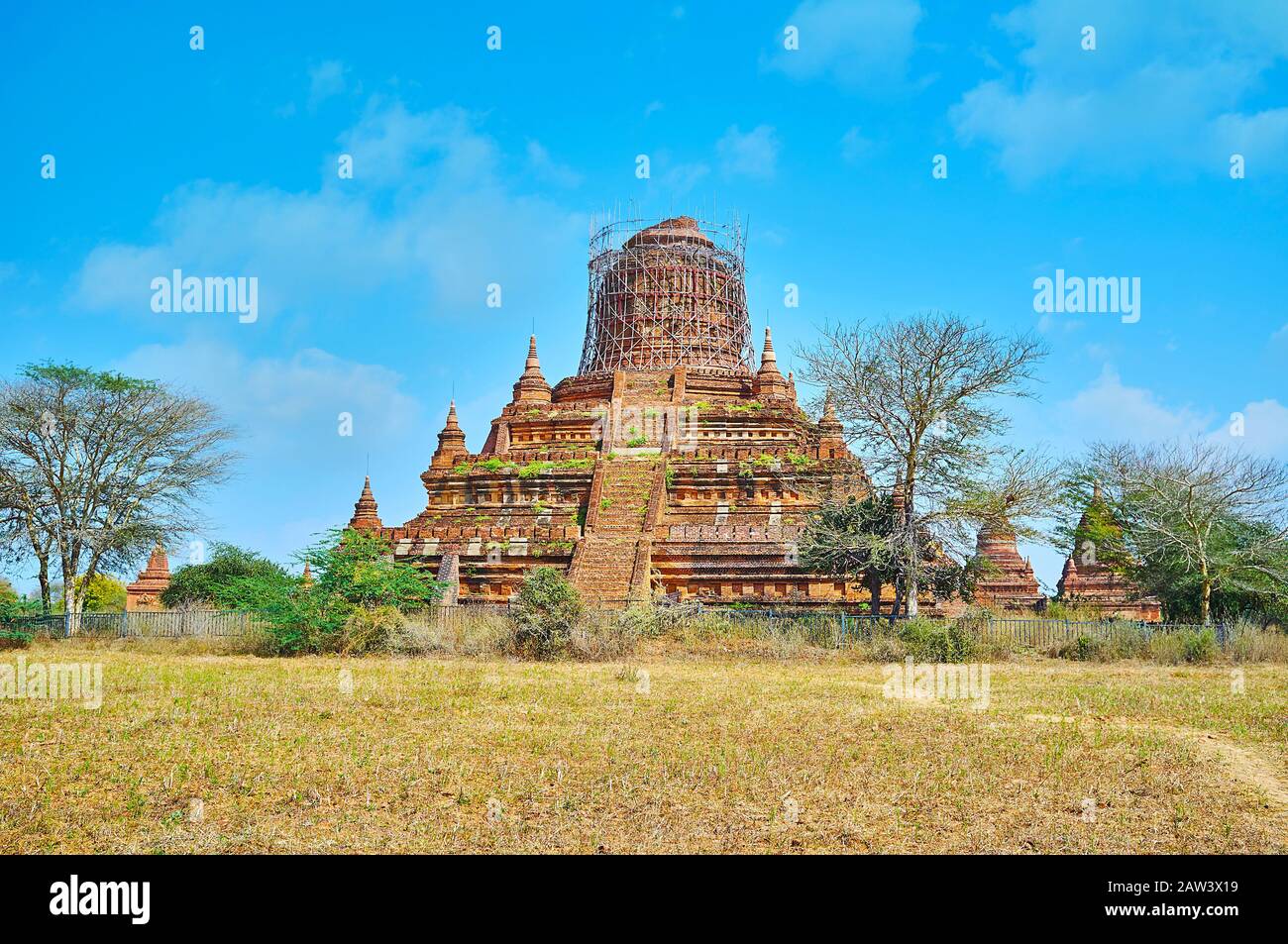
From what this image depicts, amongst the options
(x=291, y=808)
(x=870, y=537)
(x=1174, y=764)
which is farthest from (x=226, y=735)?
(x=870, y=537)

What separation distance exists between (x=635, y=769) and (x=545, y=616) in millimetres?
10211

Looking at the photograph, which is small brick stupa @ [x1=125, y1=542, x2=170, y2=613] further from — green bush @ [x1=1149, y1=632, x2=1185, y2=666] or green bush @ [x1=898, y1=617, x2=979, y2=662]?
green bush @ [x1=1149, y1=632, x2=1185, y2=666]

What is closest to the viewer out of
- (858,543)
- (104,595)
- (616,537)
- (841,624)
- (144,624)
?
(841,624)

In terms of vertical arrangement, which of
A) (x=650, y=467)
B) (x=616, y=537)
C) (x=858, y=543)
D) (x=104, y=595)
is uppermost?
(x=650, y=467)

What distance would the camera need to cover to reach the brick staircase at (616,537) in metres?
25.5

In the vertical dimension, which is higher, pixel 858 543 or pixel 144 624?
pixel 858 543

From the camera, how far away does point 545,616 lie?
2002cm

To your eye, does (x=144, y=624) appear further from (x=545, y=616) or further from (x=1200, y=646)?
(x=1200, y=646)

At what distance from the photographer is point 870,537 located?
22.3 m

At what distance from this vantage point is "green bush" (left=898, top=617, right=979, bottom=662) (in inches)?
766

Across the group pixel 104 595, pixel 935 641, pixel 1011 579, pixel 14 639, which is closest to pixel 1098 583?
pixel 1011 579

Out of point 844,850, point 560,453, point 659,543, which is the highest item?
point 560,453
